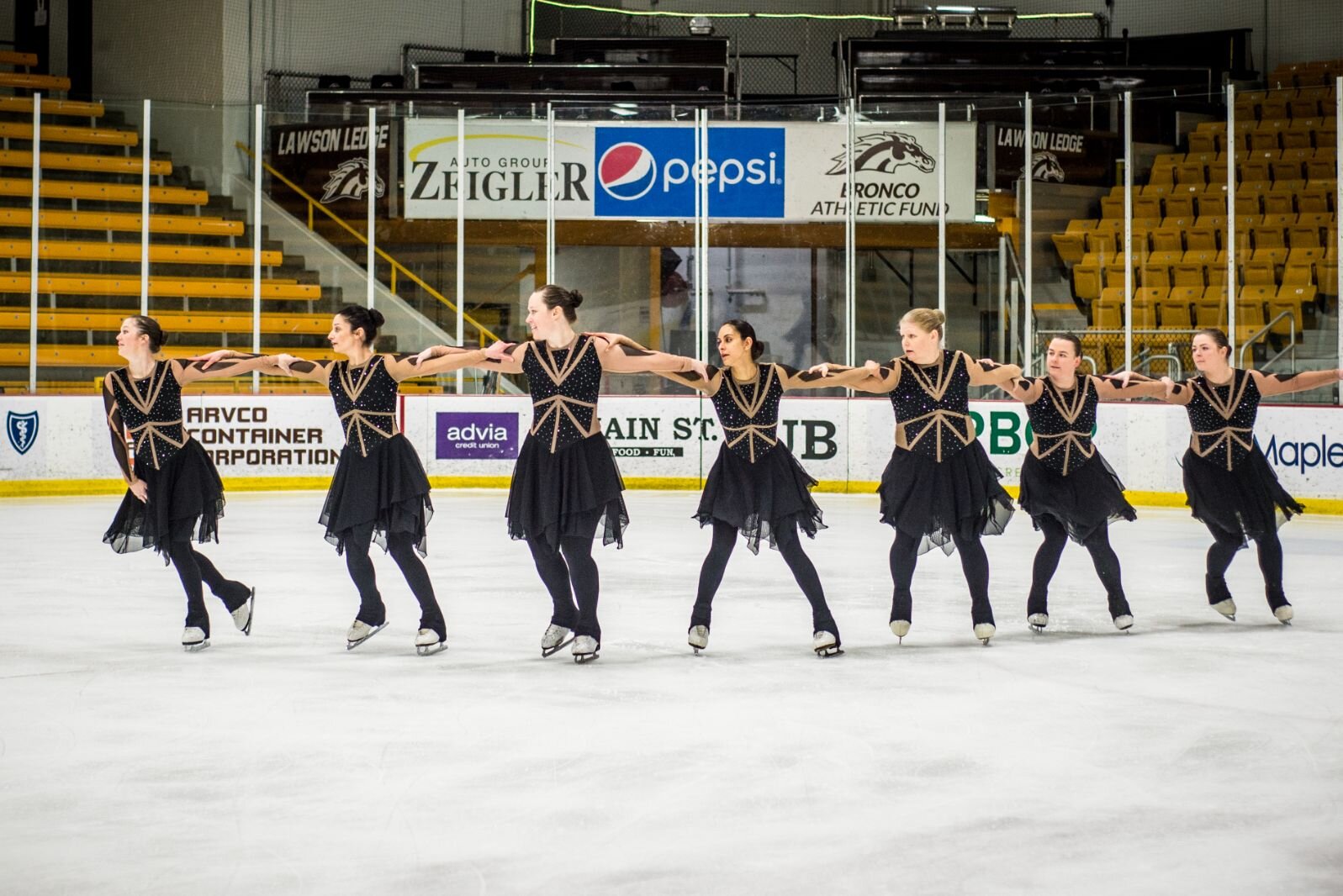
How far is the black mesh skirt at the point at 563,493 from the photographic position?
5.43 metres

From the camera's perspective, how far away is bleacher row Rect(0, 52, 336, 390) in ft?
44.1

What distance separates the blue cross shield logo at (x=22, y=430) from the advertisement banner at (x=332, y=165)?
3.12 metres

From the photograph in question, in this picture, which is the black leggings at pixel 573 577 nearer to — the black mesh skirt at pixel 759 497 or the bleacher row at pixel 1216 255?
the black mesh skirt at pixel 759 497

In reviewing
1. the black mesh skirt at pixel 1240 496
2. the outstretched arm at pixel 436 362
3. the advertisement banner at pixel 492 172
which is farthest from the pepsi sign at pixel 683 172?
the outstretched arm at pixel 436 362

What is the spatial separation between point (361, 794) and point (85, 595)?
4233 mm

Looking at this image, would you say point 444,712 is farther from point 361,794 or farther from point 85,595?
point 85,595

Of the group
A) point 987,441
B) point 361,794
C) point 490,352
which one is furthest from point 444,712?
point 987,441

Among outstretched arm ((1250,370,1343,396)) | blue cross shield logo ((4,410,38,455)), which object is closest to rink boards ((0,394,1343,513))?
blue cross shield logo ((4,410,38,455))

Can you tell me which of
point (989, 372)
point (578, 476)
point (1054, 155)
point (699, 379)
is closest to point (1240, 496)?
point (989, 372)

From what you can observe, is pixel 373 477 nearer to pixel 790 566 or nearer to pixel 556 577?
pixel 556 577

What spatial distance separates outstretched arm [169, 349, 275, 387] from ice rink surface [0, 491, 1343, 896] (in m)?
1.09

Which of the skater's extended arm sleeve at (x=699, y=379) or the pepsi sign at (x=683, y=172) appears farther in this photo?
the pepsi sign at (x=683, y=172)

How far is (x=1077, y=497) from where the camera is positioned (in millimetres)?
6387

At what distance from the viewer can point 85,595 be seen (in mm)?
7355
